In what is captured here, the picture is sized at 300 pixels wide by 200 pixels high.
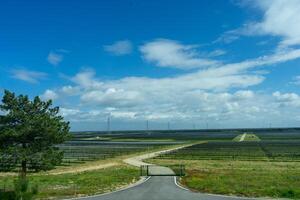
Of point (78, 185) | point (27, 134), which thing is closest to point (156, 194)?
point (78, 185)

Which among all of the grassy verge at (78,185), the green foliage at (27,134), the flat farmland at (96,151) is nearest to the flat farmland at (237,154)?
the flat farmland at (96,151)

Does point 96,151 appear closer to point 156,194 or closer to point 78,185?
point 78,185

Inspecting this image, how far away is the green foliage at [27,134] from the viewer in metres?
45.2

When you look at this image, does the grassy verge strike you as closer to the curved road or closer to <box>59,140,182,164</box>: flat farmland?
the curved road

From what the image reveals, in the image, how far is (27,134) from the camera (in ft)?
150

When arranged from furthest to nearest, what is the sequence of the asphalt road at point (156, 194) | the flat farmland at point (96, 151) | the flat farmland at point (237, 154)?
the flat farmland at point (96, 151) → the flat farmland at point (237, 154) → the asphalt road at point (156, 194)

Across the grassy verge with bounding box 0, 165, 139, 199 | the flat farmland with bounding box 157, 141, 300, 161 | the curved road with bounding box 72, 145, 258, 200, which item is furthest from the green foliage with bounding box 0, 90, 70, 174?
the flat farmland with bounding box 157, 141, 300, 161

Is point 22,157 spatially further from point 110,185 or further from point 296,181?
point 296,181

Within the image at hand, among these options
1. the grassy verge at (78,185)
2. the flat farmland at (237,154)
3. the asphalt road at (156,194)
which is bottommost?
the asphalt road at (156,194)

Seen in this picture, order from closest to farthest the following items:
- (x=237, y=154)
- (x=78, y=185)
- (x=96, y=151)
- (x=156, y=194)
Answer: (x=156, y=194)
(x=78, y=185)
(x=237, y=154)
(x=96, y=151)

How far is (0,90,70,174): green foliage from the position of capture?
45.2m

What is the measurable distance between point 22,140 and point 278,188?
2744cm

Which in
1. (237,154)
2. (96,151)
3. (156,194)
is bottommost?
(156,194)

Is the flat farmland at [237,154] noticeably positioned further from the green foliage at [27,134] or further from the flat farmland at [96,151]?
the green foliage at [27,134]
